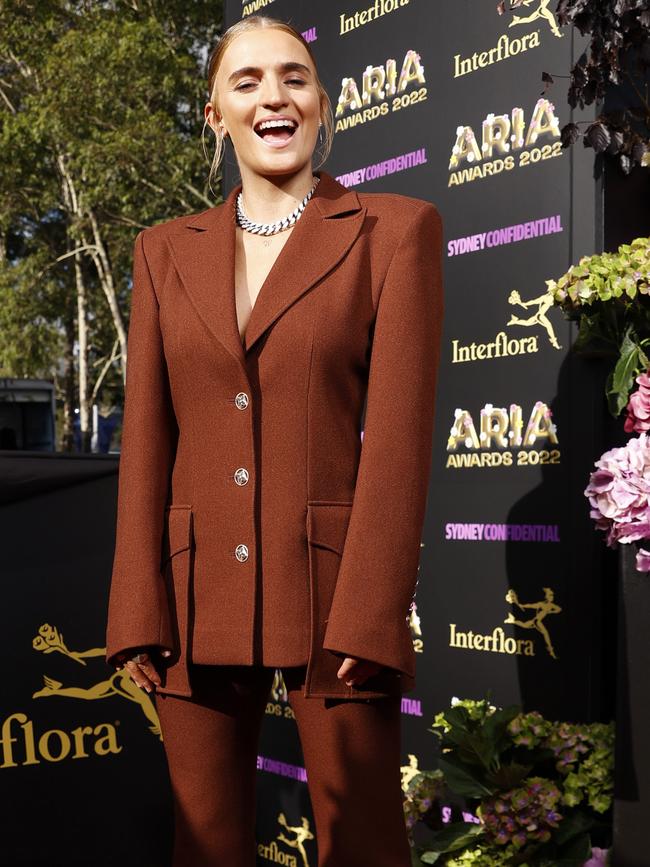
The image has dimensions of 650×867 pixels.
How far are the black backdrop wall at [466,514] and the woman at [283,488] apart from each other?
143 cm

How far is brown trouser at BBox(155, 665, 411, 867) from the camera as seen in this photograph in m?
2.31

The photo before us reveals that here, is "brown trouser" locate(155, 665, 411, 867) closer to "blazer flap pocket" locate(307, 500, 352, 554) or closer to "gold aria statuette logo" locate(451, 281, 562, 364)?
"blazer flap pocket" locate(307, 500, 352, 554)

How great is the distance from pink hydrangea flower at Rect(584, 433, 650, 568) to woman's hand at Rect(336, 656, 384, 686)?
37.1 inches

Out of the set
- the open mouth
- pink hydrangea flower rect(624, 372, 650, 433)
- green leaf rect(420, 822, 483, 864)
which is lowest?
green leaf rect(420, 822, 483, 864)

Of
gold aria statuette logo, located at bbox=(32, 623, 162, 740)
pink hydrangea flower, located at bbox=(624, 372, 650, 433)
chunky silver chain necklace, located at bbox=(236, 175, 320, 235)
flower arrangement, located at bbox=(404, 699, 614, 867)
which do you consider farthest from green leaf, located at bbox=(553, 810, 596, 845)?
chunky silver chain necklace, located at bbox=(236, 175, 320, 235)

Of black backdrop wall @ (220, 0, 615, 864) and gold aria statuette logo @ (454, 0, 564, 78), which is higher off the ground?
gold aria statuette logo @ (454, 0, 564, 78)

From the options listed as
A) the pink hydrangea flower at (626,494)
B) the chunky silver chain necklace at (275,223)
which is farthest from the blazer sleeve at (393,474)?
the pink hydrangea flower at (626,494)

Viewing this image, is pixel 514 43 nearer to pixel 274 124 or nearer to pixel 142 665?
pixel 274 124

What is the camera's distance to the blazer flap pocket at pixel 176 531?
7.96 ft

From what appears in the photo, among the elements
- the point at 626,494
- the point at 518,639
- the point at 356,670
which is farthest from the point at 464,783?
the point at 356,670

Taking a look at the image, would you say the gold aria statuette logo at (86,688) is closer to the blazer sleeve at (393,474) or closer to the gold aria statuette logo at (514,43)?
the blazer sleeve at (393,474)

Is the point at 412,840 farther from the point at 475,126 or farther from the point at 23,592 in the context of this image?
the point at 475,126

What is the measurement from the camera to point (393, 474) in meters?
2.30

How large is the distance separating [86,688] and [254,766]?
1727 millimetres
